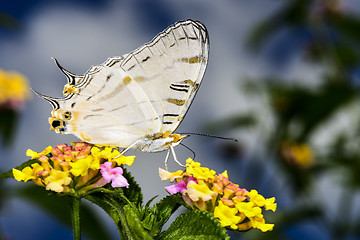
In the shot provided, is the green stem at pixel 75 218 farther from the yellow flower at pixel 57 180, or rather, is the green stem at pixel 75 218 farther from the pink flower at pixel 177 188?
the pink flower at pixel 177 188

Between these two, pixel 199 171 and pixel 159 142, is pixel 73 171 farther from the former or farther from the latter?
pixel 159 142

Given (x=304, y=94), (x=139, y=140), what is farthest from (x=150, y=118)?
(x=304, y=94)

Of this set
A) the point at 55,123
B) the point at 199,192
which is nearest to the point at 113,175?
→ the point at 199,192

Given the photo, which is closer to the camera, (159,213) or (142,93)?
(159,213)

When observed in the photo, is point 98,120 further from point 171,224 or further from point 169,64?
point 171,224

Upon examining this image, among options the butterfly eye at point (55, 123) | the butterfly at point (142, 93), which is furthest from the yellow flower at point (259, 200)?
the butterfly eye at point (55, 123)

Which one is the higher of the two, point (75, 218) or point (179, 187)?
point (179, 187)

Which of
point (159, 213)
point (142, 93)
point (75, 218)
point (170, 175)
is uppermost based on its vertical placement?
point (142, 93)
